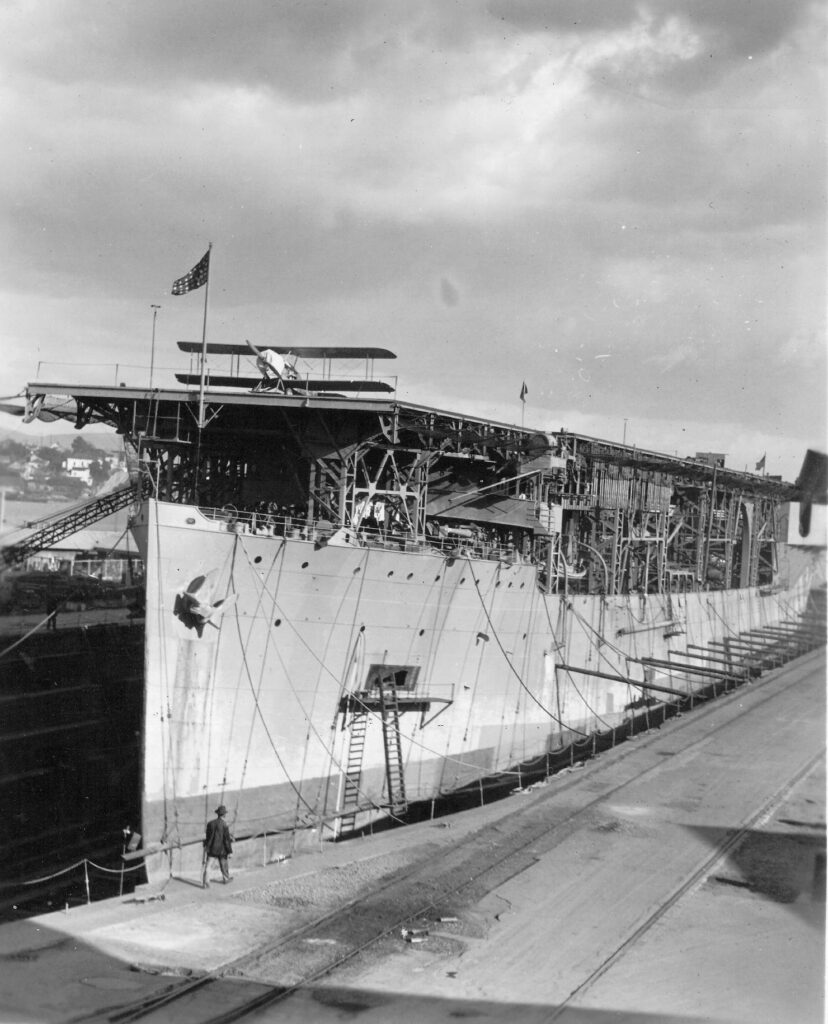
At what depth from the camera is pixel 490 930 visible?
1146 cm

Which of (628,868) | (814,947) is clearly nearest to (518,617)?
(628,868)

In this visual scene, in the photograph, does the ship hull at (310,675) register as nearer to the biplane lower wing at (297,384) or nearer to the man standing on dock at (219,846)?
the man standing on dock at (219,846)

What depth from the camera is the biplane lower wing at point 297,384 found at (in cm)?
2277

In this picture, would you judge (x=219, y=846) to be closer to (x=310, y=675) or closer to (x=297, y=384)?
(x=310, y=675)

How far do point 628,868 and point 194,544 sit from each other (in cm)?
896

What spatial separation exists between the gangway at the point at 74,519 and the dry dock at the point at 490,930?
1381 cm

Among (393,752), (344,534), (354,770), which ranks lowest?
(354,770)

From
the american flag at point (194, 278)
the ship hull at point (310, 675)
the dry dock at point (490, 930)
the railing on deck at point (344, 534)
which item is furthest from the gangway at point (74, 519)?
the dry dock at point (490, 930)

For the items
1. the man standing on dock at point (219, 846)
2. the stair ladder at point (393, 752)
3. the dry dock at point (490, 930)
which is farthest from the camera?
the stair ladder at point (393, 752)

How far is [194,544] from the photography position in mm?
16969

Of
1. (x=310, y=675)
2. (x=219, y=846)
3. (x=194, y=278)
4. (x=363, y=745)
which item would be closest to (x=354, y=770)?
(x=363, y=745)

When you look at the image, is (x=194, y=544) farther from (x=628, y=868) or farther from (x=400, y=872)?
(x=628, y=868)

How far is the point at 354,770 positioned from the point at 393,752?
144 centimetres

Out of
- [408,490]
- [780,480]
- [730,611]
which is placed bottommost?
[730,611]
